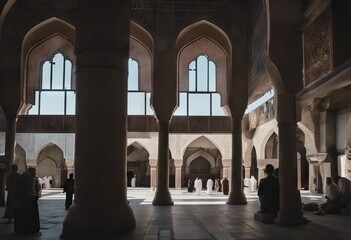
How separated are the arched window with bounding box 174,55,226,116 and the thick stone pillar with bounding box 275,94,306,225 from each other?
949 cm

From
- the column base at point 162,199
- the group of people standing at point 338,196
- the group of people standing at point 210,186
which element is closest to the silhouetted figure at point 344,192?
the group of people standing at point 338,196

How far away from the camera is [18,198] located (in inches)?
341

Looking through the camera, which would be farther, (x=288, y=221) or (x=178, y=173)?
(x=178, y=173)

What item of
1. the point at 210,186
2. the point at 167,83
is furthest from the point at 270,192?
the point at 210,186

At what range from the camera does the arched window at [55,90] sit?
780 inches

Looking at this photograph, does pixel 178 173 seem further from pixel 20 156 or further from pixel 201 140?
pixel 20 156

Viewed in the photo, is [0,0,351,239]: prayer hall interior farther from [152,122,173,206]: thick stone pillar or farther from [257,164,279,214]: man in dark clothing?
[257,164,279,214]: man in dark clothing

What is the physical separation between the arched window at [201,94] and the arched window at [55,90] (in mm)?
4753

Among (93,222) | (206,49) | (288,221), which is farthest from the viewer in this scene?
(206,49)

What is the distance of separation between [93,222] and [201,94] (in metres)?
13.3

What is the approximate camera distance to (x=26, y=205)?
28.3 ft

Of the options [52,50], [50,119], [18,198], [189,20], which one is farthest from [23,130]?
[18,198]

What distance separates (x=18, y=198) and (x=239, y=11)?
11.7m

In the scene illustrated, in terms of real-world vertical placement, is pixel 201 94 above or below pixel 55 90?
below
